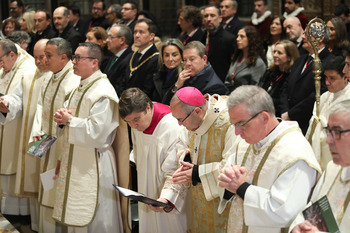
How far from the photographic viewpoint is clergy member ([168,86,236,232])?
13.5ft

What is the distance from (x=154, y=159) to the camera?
479 cm

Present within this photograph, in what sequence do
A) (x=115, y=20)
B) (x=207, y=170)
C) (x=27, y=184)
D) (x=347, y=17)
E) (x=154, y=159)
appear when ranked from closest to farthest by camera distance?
1. (x=207, y=170)
2. (x=154, y=159)
3. (x=27, y=184)
4. (x=347, y=17)
5. (x=115, y=20)

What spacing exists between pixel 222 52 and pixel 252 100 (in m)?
4.38

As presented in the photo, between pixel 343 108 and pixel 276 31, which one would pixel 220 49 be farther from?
pixel 343 108

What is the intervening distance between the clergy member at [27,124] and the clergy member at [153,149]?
6.38ft

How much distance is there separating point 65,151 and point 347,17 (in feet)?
15.5

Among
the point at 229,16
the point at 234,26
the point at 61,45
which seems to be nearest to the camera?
the point at 61,45

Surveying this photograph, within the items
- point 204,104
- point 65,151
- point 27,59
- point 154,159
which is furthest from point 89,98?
point 27,59

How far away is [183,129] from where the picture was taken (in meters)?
4.68

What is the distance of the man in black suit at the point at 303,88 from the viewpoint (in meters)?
5.66

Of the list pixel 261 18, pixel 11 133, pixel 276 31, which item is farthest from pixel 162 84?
pixel 261 18

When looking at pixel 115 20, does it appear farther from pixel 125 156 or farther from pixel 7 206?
pixel 125 156

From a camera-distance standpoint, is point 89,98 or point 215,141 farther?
point 89,98

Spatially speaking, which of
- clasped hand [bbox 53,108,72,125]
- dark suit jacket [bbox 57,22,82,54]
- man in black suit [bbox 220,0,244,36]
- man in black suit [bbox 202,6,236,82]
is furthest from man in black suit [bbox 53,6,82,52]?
clasped hand [bbox 53,108,72,125]
